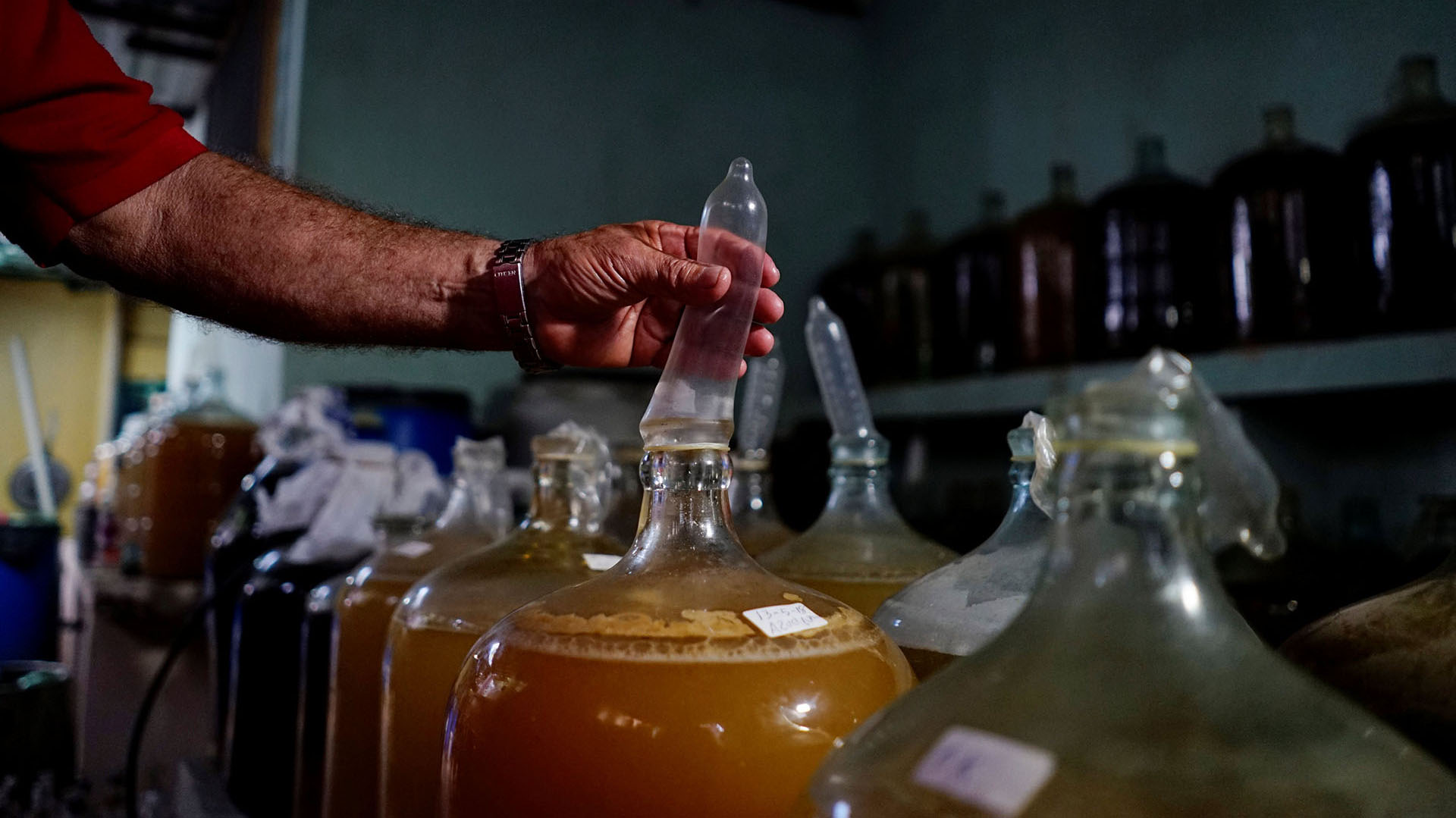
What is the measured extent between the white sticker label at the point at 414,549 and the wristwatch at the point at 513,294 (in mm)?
177

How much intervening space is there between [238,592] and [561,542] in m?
0.85

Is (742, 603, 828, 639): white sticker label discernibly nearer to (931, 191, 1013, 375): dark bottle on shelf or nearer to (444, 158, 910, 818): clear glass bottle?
(444, 158, 910, 818): clear glass bottle

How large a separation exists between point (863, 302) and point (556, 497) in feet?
7.32

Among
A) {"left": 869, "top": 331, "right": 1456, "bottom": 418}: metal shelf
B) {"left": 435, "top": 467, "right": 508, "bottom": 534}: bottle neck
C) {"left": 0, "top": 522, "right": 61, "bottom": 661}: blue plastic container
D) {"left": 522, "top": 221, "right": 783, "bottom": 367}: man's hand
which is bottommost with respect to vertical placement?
{"left": 0, "top": 522, "right": 61, "bottom": 661}: blue plastic container

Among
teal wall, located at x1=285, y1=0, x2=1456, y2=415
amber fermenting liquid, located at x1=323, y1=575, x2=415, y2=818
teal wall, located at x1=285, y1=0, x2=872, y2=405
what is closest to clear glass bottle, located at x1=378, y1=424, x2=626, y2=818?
amber fermenting liquid, located at x1=323, y1=575, x2=415, y2=818

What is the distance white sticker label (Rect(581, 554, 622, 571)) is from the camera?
0.62 m

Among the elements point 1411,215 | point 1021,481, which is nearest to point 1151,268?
point 1411,215

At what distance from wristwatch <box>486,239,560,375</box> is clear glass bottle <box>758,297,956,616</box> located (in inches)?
9.7

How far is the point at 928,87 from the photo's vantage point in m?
3.17

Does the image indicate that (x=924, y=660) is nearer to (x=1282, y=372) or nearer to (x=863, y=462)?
(x=863, y=462)

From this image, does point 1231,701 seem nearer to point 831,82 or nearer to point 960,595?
point 960,595

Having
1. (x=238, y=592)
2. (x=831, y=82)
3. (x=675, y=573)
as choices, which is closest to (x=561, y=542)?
(x=675, y=573)

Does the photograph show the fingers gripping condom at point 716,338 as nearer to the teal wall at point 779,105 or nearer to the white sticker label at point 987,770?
the white sticker label at point 987,770

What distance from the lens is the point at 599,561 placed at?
63 cm
